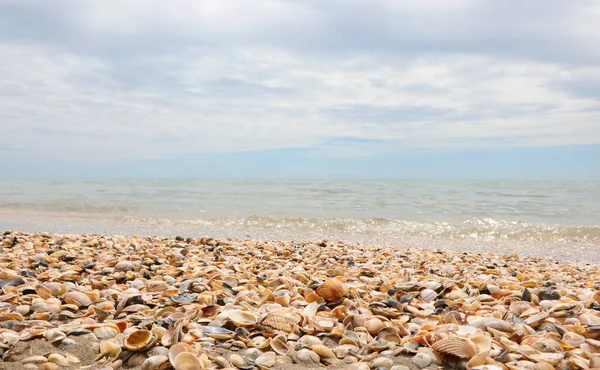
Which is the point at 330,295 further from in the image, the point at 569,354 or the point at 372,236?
the point at 372,236

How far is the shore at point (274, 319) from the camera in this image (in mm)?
2611

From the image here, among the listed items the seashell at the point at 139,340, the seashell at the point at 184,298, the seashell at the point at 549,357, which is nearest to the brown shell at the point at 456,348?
the seashell at the point at 549,357

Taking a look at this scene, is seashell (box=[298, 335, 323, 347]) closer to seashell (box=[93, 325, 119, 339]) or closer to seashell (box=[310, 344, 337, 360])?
seashell (box=[310, 344, 337, 360])

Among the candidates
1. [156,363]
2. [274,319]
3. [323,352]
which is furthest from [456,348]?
[156,363]

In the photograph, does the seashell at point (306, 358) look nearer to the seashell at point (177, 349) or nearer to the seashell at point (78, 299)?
the seashell at point (177, 349)

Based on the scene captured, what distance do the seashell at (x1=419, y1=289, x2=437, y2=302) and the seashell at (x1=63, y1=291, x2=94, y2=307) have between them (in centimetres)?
286

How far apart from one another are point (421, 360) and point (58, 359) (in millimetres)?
2108

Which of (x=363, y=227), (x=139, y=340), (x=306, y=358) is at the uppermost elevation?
(x=139, y=340)

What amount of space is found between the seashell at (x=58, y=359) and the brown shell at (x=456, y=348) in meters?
2.17

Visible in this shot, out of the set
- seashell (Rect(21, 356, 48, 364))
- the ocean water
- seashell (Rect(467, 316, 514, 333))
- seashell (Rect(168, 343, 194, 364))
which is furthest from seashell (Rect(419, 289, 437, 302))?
the ocean water

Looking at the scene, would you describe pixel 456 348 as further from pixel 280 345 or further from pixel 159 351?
pixel 159 351

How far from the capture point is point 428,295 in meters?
4.05

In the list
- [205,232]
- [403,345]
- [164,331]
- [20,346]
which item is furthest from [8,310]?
[205,232]

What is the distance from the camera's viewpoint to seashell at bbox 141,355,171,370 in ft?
8.04
